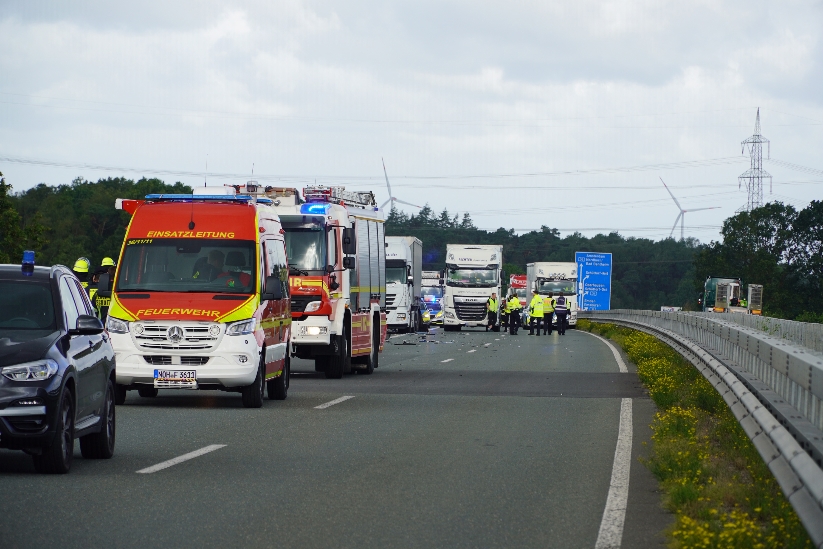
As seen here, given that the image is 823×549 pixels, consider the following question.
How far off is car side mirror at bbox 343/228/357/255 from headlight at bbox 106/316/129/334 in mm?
6702

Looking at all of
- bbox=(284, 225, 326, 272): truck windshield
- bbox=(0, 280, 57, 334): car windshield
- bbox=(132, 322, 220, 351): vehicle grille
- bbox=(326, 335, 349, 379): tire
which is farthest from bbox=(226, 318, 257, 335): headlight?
bbox=(326, 335, 349, 379): tire

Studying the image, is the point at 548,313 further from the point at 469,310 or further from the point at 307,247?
the point at 307,247

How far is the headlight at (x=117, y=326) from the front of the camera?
16.4 meters

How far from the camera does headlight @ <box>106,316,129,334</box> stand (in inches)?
645

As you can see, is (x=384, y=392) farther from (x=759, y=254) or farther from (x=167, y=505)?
(x=759, y=254)

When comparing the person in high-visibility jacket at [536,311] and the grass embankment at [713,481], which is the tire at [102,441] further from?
the person in high-visibility jacket at [536,311]

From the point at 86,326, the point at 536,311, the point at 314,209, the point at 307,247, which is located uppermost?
the point at 314,209

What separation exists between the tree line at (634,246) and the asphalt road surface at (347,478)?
259ft

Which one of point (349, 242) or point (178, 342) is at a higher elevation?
point (349, 242)

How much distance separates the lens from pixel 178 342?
16250 mm

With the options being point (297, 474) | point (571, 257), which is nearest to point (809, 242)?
point (571, 257)

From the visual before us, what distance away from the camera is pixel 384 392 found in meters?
19.7

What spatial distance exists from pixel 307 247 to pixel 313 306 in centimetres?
99

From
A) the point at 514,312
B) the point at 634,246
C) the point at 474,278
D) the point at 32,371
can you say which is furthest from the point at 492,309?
the point at 634,246
